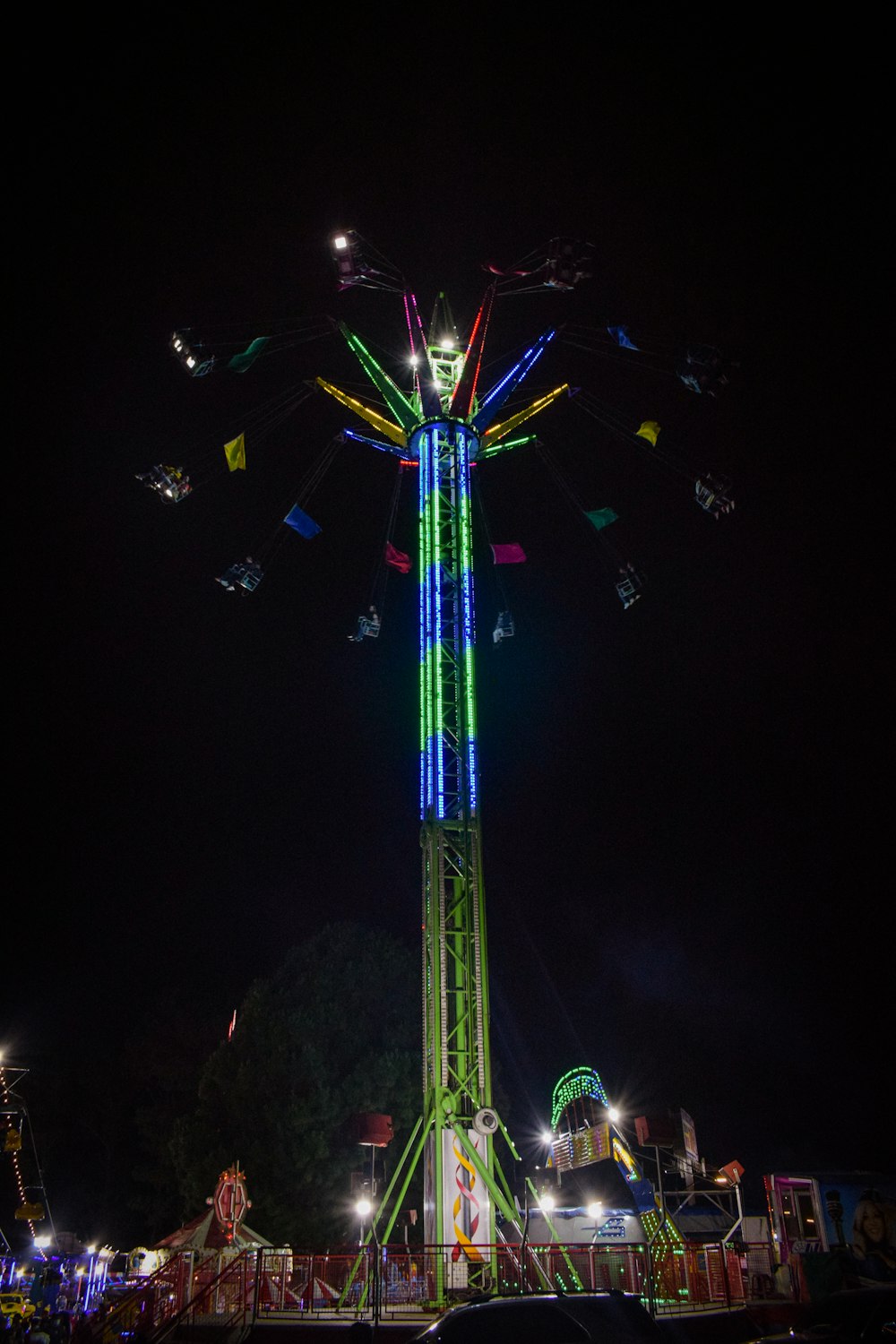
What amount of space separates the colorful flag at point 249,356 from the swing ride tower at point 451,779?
231 cm

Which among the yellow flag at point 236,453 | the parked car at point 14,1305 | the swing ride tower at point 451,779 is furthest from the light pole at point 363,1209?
the yellow flag at point 236,453

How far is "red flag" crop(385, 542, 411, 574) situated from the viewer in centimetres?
2308

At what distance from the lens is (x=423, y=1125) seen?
16688 mm

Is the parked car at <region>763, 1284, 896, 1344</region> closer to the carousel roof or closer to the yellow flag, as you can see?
the carousel roof

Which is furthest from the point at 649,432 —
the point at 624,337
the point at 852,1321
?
the point at 852,1321

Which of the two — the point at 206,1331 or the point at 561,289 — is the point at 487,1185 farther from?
the point at 561,289

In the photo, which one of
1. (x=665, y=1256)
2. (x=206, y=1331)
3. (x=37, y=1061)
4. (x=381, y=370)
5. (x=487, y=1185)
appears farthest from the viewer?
(x=37, y=1061)

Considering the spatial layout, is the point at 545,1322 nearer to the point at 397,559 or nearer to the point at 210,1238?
the point at 210,1238

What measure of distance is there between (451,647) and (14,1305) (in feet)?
56.9

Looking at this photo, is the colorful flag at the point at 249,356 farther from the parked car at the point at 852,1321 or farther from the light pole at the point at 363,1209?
the light pole at the point at 363,1209

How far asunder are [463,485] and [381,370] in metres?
3.47

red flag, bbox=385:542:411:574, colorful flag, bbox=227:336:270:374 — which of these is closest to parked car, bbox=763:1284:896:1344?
red flag, bbox=385:542:411:574

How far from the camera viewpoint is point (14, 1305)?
2047 centimetres

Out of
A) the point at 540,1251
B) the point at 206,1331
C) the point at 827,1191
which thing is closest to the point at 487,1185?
the point at 540,1251
